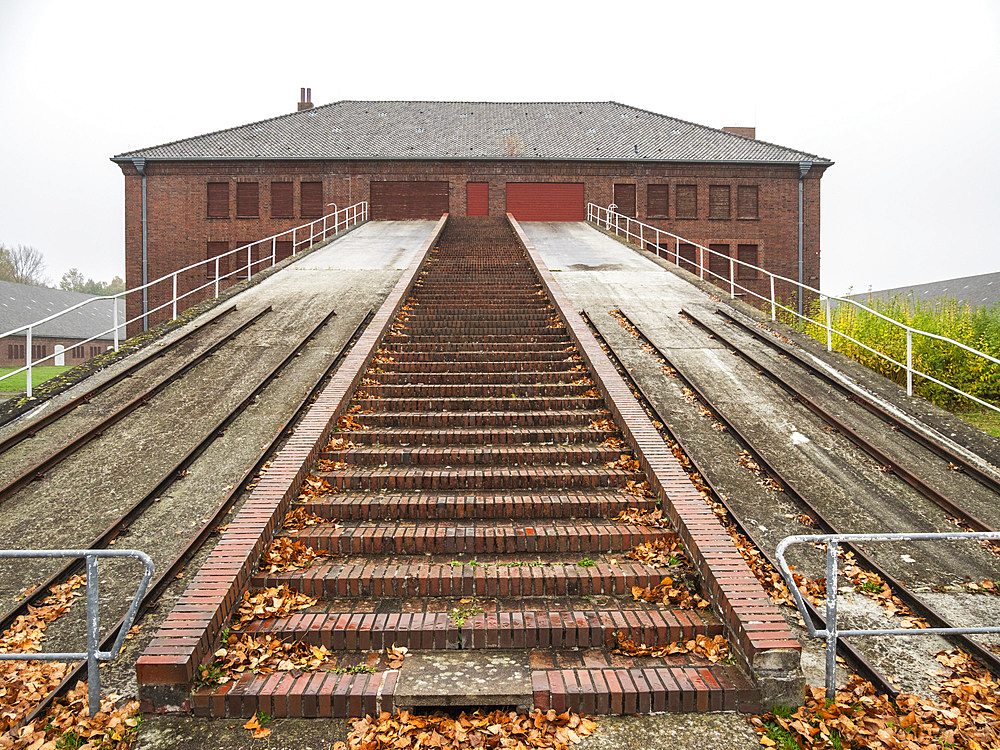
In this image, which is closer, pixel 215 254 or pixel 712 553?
pixel 712 553

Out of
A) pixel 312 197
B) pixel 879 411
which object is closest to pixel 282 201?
pixel 312 197

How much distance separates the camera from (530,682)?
3910 millimetres

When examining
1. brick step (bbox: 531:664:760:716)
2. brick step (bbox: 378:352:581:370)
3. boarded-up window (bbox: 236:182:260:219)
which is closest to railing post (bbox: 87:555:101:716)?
brick step (bbox: 531:664:760:716)

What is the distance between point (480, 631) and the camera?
432 centimetres

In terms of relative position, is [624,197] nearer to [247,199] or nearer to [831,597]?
[247,199]

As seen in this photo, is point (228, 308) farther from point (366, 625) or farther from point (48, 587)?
point (366, 625)

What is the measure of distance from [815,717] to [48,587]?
219 inches

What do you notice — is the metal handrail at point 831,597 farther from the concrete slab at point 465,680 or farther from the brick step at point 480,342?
the brick step at point 480,342

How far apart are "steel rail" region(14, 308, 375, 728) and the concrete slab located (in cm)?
174

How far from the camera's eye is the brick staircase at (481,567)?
3.85 metres

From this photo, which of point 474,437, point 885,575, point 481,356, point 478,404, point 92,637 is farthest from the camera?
point 481,356

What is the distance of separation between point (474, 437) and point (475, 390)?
1423 millimetres

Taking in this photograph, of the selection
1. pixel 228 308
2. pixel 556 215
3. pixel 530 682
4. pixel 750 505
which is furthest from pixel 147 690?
pixel 556 215

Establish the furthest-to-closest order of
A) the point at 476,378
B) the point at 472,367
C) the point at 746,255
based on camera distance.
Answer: the point at 746,255
the point at 472,367
the point at 476,378
